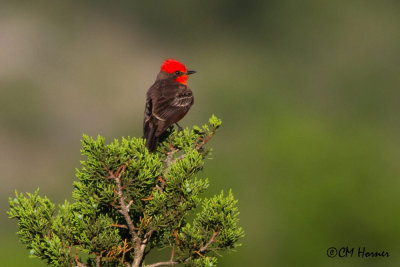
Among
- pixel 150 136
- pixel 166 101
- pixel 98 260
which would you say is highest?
pixel 166 101

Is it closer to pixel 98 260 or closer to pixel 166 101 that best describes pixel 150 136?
pixel 166 101

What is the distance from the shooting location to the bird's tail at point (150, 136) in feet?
21.9

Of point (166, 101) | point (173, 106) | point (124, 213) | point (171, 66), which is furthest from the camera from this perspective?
point (171, 66)

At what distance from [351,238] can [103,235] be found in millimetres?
12720

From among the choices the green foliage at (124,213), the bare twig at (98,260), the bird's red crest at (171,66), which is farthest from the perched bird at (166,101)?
the bare twig at (98,260)

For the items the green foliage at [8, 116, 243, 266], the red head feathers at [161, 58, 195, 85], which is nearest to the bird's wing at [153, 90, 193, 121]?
the red head feathers at [161, 58, 195, 85]

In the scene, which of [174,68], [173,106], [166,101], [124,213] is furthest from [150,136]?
[174,68]

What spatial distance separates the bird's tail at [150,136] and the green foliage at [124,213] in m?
1.65

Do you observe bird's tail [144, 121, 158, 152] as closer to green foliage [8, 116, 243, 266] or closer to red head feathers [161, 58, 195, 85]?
green foliage [8, 116, 243, 266]

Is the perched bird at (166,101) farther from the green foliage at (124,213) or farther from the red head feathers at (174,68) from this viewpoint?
the green foliage at (124,213)

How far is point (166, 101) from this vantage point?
29.9 feet

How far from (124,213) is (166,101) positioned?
4.61m

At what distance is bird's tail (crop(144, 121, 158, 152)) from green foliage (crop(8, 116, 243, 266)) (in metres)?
1.65

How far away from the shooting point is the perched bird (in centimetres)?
783
